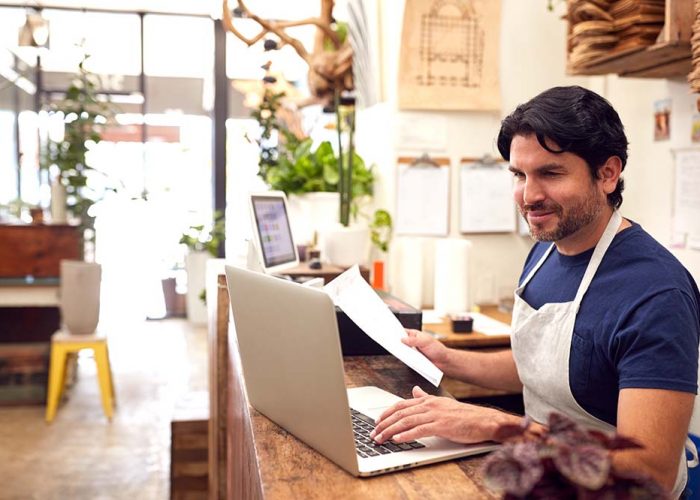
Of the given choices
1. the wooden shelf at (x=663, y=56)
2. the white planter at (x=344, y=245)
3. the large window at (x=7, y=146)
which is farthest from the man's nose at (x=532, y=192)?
the large window at (x=7, y=146)

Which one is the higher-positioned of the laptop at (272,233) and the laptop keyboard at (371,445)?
the laptop at (272,233)

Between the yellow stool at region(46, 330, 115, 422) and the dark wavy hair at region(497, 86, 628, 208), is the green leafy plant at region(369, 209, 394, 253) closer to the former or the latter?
the dark wavy hair at region(497, 86, 628, 208)

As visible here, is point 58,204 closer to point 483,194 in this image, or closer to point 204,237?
point 204,237

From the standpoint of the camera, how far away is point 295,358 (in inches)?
46.4

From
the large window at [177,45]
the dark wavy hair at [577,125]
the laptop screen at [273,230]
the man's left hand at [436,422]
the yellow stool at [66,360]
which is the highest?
the large window at [177,45]

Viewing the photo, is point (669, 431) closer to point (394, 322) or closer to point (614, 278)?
point (614, 278)

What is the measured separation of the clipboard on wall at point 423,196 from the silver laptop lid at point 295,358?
1.91m

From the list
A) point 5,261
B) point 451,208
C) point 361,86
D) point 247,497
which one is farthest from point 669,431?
point 5,261

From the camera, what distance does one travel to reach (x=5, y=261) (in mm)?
4691

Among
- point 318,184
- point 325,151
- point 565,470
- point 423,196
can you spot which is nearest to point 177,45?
point 325,151

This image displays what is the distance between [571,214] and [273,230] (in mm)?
1334

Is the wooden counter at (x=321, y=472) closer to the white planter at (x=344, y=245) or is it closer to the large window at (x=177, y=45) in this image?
the white planter at (x=344, y=245)

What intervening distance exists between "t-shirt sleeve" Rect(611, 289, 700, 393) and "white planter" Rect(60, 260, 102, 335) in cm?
373

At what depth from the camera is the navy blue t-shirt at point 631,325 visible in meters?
1.29
